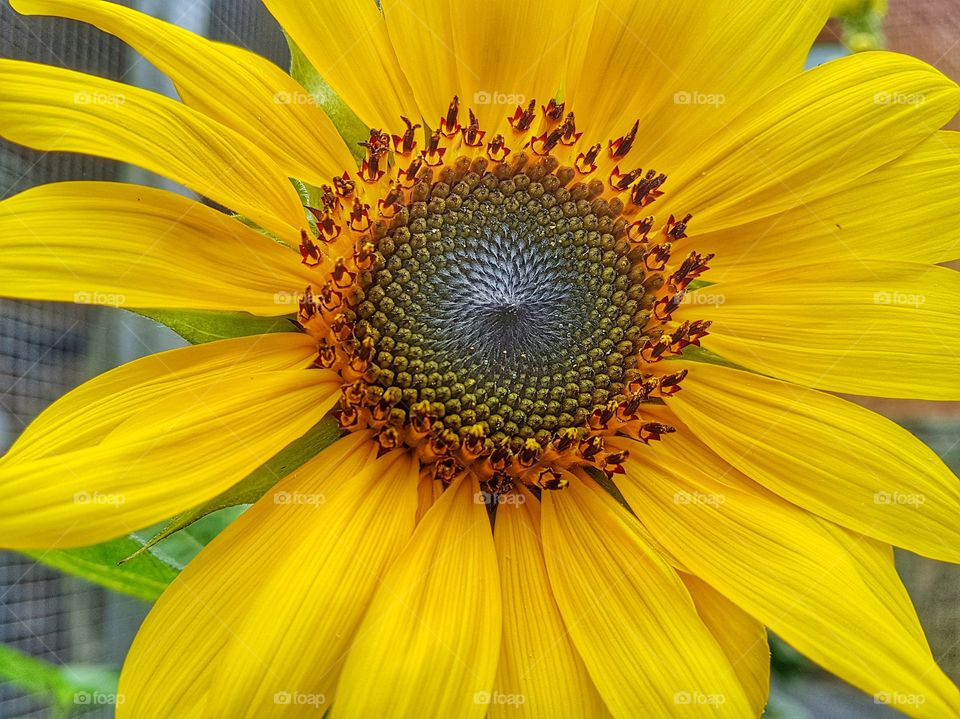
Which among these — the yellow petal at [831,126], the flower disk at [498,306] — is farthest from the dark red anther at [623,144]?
the yellow petal at [831,126]

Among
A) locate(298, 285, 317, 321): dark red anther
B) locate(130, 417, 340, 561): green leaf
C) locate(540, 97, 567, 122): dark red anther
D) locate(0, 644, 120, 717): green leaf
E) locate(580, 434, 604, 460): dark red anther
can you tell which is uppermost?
locate(540, 97, 567, 122): dark red anther

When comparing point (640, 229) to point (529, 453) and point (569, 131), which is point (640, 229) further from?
point (529, 453)

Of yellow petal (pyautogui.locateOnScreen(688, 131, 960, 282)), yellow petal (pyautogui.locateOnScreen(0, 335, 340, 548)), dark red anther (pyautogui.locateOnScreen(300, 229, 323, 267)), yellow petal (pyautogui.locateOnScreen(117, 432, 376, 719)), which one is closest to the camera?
yellow petal (pyautogui.locateOnScreen(0, 335, 340, 548))

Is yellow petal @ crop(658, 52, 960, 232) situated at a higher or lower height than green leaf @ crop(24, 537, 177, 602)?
higher

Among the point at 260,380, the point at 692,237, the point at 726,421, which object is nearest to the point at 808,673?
the point at 726,421

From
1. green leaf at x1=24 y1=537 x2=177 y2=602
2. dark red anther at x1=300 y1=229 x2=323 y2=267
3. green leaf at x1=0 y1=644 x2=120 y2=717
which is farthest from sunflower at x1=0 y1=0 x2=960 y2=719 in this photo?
green leaf at x1=0 y1=644 x2=120 y2=717

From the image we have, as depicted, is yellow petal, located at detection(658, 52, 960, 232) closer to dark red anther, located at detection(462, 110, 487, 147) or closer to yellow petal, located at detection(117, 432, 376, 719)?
dark red anther, located at detection(462, 110, 487, 147)
